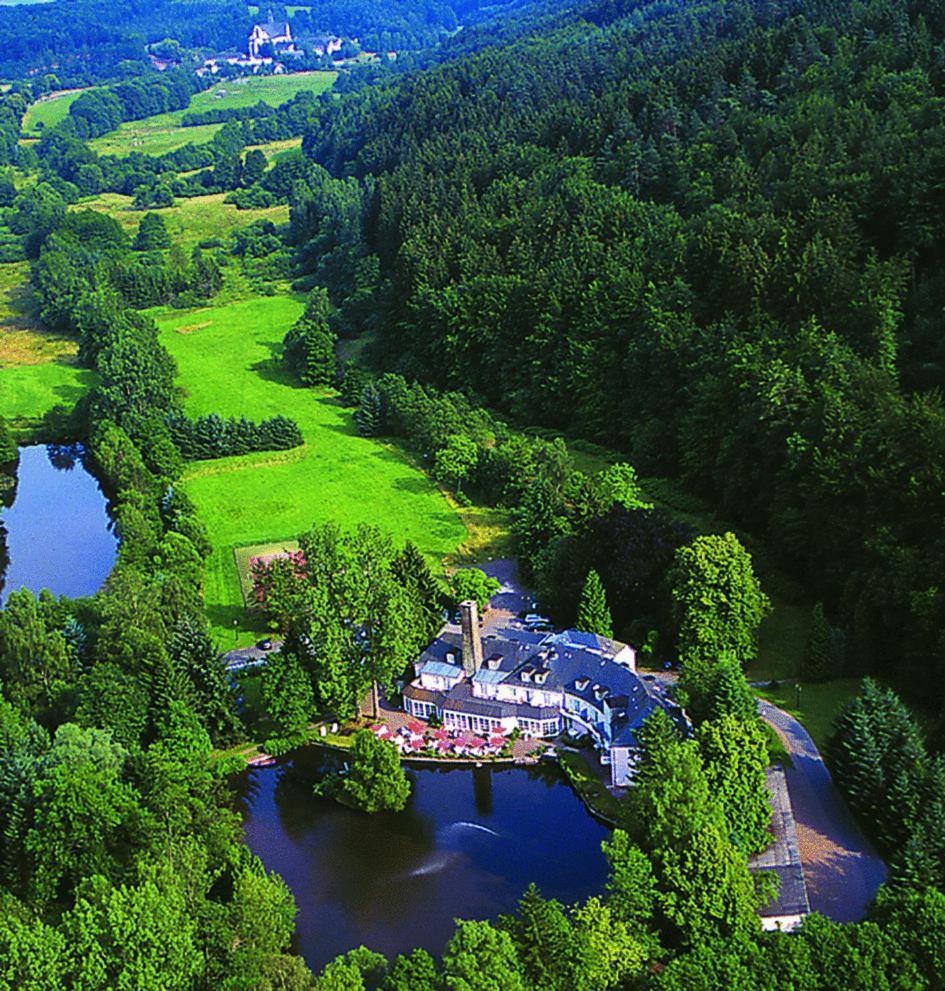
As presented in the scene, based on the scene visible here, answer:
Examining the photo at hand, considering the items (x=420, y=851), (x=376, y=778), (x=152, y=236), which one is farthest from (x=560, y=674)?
(x=152, y=236)

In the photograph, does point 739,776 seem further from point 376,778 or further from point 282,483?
point 282,483

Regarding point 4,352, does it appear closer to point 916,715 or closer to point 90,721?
point 90,721

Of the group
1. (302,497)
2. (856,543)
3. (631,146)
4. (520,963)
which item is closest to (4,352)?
(302,497)

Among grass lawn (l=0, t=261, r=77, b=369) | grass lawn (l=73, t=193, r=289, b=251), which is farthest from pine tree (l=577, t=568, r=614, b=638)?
grass lawn (l=73, t=193, r=289, b=251)

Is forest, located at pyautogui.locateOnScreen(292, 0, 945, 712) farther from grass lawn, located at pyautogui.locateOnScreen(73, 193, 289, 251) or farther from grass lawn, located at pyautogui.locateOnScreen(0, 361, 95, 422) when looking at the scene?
grass lawn, located at pyautogui.locateOnScreen(73, 193, 289, 251)

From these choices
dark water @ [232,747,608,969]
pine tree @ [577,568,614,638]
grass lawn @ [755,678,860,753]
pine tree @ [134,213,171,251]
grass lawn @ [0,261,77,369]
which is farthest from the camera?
pine tree @ [134,213,171,251]

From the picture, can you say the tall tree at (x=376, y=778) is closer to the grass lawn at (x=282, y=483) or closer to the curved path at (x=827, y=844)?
the curved path at (x=827, y=844)
